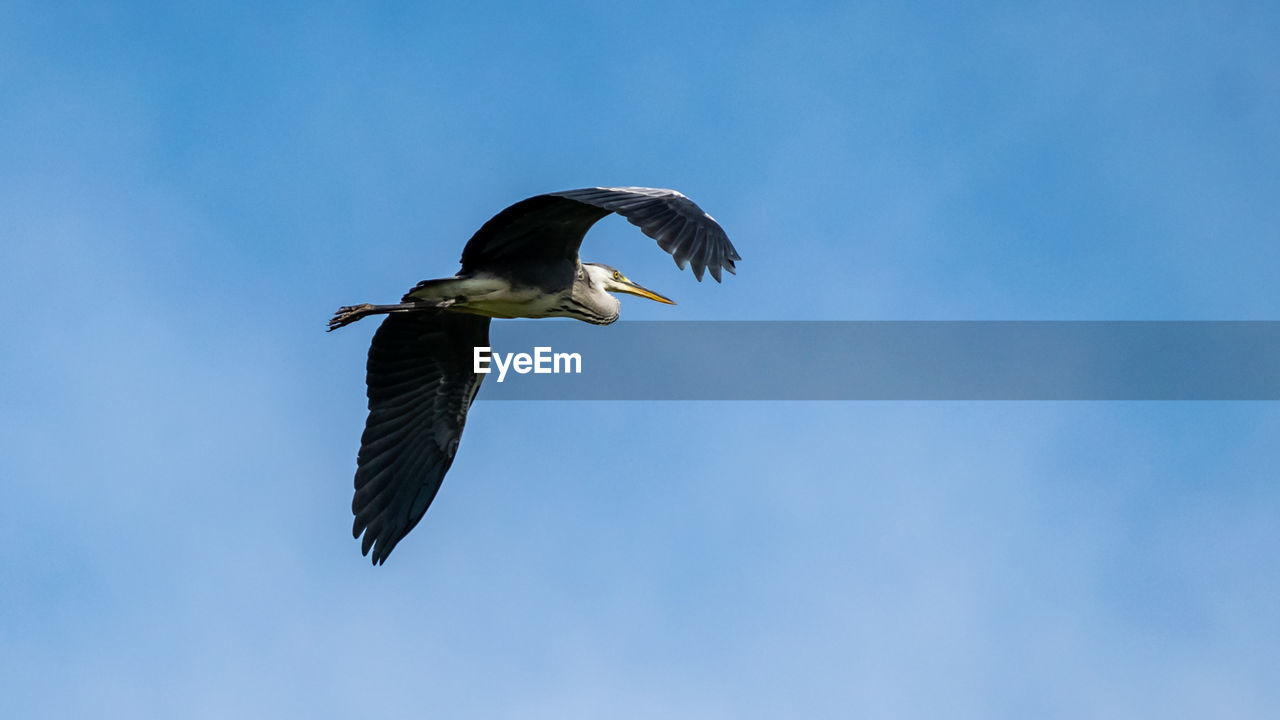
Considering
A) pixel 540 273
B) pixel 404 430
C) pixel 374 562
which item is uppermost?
pixel 540 273

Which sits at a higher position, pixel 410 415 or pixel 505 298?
pixel 505 298

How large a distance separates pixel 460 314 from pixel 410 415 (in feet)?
3.05

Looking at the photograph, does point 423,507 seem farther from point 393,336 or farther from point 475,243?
point 475,243

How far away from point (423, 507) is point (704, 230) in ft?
13.1

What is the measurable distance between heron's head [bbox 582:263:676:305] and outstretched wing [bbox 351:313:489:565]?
1092mm

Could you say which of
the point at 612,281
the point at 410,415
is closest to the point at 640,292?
the point at 612,281

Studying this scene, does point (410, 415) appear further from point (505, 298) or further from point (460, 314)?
point (505, 298)

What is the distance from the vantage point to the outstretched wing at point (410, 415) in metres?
11.0

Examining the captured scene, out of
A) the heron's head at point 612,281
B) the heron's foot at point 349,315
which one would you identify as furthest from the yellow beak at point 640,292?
the heron's foot at point 349,315

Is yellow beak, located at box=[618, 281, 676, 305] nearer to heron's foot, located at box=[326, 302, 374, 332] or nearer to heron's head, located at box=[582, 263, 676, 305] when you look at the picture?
heron's head, located at box=[582, 263, 676, 305]

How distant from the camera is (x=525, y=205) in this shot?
9148 mm

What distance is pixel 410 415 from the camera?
11.3 metres

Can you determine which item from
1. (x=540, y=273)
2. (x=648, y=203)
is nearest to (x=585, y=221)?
(x=540, y=273)

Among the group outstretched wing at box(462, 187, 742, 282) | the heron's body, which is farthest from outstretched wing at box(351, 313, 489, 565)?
outstretched wing at box(462, 187, 742, 282)
